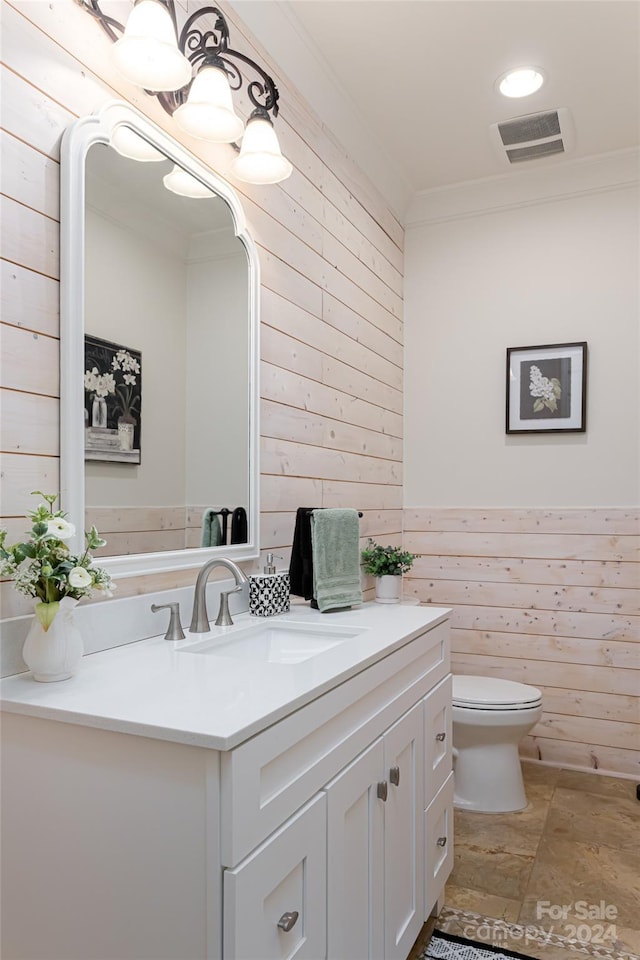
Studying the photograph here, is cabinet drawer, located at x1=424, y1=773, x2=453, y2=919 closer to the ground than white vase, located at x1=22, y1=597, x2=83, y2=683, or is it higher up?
closer to the ground

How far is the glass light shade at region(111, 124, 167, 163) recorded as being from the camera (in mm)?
1441

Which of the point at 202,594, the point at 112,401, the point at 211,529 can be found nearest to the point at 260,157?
the point at 112,401

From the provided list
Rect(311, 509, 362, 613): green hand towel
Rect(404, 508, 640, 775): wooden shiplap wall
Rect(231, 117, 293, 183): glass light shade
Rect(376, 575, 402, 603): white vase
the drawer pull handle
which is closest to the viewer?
the drawer pull handle

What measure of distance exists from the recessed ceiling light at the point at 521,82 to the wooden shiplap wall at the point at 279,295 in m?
0.62

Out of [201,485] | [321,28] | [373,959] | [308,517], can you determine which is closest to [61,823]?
[373,959]

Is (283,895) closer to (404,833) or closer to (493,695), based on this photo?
(404,833)

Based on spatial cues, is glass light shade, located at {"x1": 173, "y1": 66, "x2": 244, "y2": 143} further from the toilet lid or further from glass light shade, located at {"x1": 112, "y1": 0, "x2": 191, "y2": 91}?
the toilet lid

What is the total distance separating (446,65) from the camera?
2.30 m

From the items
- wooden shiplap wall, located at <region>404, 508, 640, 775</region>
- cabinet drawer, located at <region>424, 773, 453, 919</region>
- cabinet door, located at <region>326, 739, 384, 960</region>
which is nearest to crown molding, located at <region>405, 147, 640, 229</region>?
wooden shiplap wall, located at <region>404, 508, 640, 775</region>

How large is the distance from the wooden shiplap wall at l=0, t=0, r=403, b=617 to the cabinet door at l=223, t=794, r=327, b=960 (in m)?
0.59

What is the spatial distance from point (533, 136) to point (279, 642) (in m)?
2.29

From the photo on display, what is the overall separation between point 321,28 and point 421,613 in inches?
72.1

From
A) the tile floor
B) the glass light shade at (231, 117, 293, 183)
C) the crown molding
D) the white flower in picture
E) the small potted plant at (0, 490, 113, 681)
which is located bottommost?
the tile floor

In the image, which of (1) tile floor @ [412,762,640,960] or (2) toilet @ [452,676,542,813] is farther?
(2) toilet @ [452,676,542,813]
